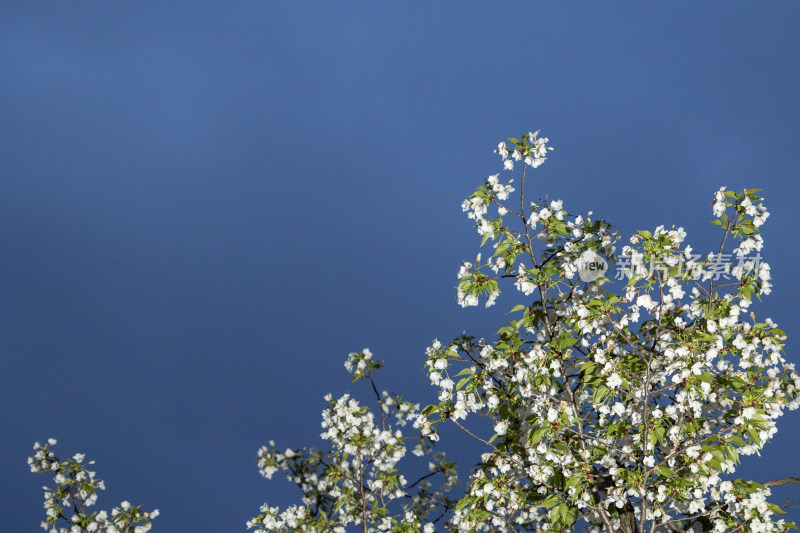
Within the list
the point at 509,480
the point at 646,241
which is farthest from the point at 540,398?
the point at 646,241

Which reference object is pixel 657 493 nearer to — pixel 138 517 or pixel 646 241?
pixel 646 241

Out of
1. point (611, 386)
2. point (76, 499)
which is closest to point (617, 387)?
point (611, 386)

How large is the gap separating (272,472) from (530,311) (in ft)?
9.79

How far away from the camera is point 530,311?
4.75 meters

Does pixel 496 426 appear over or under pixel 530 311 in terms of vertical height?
under

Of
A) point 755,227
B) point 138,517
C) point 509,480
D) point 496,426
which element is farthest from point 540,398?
point 138,517

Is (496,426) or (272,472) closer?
(496,426)

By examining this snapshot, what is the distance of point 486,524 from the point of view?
4.97 metres

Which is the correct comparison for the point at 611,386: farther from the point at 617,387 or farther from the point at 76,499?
the point at 76,499

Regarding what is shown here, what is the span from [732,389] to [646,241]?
1228mm

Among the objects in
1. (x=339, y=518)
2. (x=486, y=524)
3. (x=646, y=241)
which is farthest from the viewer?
(x=339, y=518)

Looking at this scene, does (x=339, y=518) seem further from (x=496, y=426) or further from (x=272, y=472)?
(x=496, y=426)

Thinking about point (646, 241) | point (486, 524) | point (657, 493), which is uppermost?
point (646, 241)

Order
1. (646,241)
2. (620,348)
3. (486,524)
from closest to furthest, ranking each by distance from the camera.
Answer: (646,241), (620,348), (486,524)
